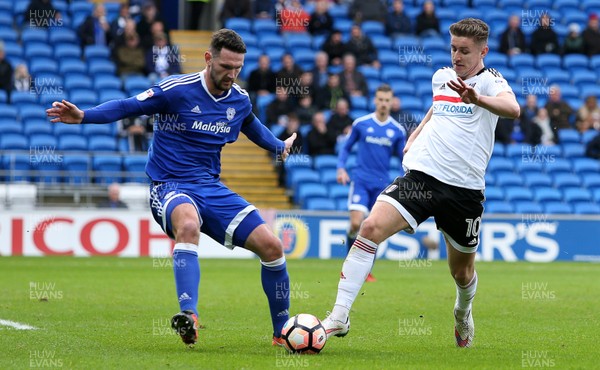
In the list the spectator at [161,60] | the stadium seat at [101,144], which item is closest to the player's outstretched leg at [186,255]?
the stadium seat at [101,144]

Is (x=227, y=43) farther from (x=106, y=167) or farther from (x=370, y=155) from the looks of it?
(x=106, y=167)

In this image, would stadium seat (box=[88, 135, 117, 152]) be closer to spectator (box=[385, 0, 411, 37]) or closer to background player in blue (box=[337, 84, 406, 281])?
background player in blue (box=[337, 84, 406, 281])

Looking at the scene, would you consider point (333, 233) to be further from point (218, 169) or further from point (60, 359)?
point (60, 359)

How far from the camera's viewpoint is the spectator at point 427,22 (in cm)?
2595

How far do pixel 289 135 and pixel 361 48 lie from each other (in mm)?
4958

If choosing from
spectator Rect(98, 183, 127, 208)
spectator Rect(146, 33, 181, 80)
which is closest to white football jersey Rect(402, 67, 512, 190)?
spectator Rect(98, 183, 127, 208)

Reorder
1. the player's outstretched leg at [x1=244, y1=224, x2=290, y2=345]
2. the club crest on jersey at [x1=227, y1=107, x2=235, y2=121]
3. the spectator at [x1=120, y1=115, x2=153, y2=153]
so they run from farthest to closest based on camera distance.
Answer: the spectator at [x1=120, y1=115, x2=153, y2=153], the club crest on jersey at [x1=227, y1=107, x2=235, y2=121], the player's outstretched leg at [x1=244, y1=224, x2=290, y2=345]

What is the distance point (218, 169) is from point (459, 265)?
2.01m

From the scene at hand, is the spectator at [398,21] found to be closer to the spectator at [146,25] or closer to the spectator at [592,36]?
the spectator at [592,36]

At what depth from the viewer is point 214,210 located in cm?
760

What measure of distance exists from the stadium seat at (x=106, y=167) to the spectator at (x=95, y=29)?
394 cm

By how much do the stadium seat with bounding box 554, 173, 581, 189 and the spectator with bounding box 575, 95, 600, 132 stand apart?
1.60 meters

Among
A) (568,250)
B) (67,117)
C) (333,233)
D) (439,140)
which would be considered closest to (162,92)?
(67,117)

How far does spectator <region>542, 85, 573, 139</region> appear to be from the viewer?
2398 cm
